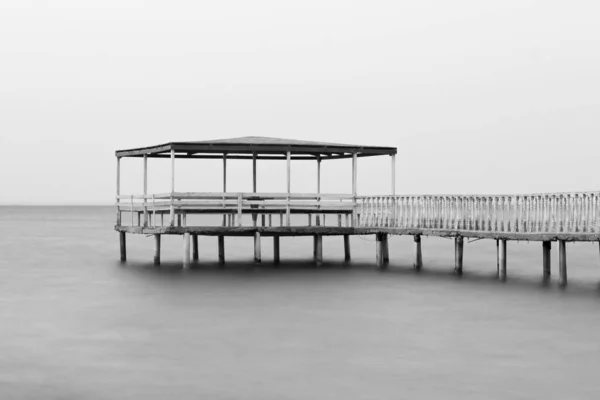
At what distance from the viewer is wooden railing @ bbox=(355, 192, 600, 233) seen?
1003 inches

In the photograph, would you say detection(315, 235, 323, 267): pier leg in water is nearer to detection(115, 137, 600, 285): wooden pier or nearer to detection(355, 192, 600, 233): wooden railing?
detection(115, 137, 600, 285): wooden pier

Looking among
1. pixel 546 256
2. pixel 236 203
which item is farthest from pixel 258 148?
pixel 546 256

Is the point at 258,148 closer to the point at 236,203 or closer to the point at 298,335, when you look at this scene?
the point at 236,203

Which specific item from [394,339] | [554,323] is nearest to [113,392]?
[394,339]

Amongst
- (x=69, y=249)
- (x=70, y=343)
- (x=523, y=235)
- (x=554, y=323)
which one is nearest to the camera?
(x=70, y=343)

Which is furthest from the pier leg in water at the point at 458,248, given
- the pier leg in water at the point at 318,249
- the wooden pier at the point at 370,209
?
the pier leg in water at the point at 318,249

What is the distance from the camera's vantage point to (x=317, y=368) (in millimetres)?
17281

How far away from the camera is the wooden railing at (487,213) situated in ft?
83.6

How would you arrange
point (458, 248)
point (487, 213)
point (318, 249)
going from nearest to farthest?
point (487, 213)
point (458, 248)
point (318, 249)

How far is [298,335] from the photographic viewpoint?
→ 69.5ft

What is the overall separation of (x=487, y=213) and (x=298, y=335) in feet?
30.8

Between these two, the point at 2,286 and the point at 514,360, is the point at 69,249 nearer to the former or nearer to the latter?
the point at 2,286

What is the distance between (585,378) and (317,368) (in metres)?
4.82

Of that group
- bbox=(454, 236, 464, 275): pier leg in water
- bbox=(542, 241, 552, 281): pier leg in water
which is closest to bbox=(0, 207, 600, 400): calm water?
bbox=(454, 236, 464, 275): pier leg in water
